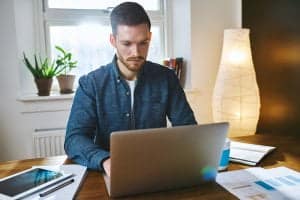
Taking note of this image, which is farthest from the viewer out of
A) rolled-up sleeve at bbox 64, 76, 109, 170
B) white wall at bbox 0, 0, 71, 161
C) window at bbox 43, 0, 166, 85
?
window at bbox 43, 0, 166, 85

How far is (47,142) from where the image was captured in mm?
2195

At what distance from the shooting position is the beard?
1144mm

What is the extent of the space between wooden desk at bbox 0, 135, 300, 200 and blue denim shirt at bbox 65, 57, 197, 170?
160mm

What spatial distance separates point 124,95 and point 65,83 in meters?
1.21

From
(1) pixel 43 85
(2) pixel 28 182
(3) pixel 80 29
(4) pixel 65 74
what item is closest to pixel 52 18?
(3) pixel 80 29

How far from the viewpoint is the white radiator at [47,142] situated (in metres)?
2.18

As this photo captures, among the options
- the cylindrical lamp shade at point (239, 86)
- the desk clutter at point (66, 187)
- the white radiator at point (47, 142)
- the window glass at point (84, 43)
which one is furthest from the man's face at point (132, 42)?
the window glass at point (84, 43)

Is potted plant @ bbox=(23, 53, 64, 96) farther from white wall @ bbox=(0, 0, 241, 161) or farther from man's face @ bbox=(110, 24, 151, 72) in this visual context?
man's face @ bbox=(110, 24, 151, 72)

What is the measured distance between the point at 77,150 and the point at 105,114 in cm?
25

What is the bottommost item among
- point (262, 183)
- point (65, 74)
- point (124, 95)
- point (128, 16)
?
point (262, 183)

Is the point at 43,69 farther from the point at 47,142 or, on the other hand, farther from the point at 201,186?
the point at 201,186

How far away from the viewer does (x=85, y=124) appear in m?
1.12

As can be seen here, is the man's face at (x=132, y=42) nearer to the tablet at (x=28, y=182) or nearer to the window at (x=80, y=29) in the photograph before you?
the tablet at (x=28, y=182)

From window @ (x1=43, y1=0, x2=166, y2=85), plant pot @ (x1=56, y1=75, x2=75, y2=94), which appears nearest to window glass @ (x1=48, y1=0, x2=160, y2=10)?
window @ (x1=43, y1=0, x2=166, y2=85)
